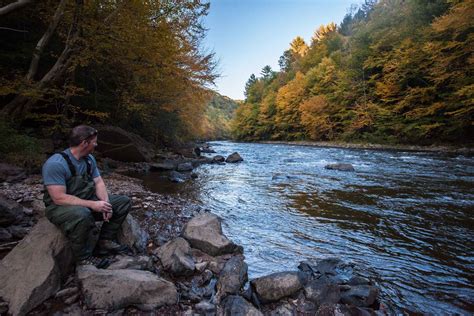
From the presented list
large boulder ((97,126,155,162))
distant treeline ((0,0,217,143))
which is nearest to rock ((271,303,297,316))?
distant treeline ((0,0,217,143))

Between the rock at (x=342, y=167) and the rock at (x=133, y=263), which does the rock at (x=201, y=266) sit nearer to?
the rock at (x=133, y=263)

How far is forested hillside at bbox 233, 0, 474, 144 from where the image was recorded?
17.3 m

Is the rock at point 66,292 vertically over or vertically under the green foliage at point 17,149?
under

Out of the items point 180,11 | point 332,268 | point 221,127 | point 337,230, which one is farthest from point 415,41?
point 221,127

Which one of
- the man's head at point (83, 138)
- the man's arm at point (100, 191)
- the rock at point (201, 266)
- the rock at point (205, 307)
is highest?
the man's head at point (83, 138)

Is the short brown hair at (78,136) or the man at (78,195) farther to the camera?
the short brown hair at (78,136)

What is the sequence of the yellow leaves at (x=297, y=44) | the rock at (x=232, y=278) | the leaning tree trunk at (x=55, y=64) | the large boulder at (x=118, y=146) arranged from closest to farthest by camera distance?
the rock at (x=232, y=278)
the leaning tree trunk at (x=55, y=64)
the large boulder at (x=118, y=146)
the yellow leaves at (x=297, y=44)

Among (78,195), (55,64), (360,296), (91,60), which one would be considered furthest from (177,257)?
(91,60)

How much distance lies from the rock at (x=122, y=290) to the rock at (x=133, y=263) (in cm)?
36

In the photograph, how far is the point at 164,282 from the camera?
2.65m

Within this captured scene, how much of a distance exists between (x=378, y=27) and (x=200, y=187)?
30436 millimetres

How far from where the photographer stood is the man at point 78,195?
2.66m

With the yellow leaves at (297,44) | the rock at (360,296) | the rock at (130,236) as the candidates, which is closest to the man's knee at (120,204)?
the rock at (130,236)

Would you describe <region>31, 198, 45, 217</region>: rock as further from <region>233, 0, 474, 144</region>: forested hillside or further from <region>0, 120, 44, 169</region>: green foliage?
<region>233, 0, 474, 144</region>: forested hillside
